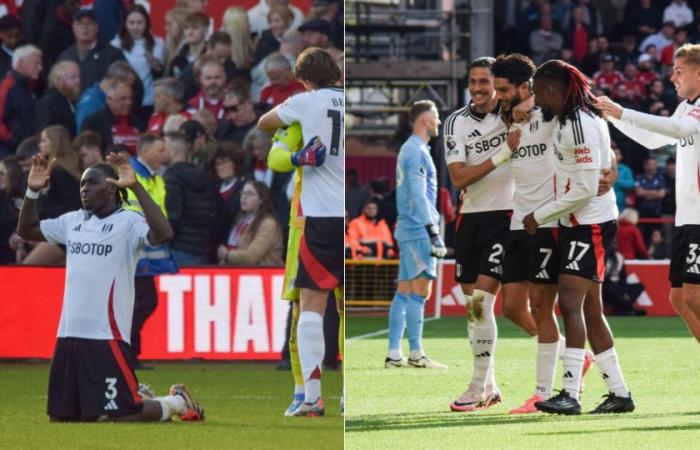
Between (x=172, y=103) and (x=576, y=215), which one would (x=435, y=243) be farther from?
(x=172, y=103)

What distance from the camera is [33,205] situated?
637cm

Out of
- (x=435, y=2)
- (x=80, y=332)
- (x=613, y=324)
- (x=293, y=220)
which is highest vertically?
(x=435, y=2)

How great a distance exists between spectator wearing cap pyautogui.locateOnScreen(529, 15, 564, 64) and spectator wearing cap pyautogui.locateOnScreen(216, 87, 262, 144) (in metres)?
7.55

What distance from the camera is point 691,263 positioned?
6344 millimetres

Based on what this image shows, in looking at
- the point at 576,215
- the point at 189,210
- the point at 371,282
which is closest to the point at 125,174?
the point at 576,215

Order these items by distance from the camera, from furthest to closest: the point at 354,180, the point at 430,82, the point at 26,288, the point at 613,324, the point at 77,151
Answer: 1. the point at 430,82
2. the point at 354,180
3. the point at 613,324
4. the point at 77,151
5. the point at 26,288

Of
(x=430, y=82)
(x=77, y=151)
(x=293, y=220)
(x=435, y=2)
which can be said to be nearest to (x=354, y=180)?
(x=430, y=82)

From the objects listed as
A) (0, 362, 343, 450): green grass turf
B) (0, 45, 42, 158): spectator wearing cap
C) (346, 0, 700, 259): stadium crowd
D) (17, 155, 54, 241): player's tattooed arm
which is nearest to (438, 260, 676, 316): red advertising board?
(346, 0, 700, 259): stadium crowd

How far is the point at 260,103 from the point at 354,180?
3831 millimetres

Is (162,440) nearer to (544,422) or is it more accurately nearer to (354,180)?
(544,422)

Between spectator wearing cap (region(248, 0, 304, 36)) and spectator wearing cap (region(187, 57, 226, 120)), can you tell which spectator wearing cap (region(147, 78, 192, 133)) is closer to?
spectator wearing cap (region(187, 57, 226, 120))

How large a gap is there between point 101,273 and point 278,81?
18.8 feet

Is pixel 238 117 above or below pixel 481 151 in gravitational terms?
above

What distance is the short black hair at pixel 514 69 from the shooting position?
6.23 metres
